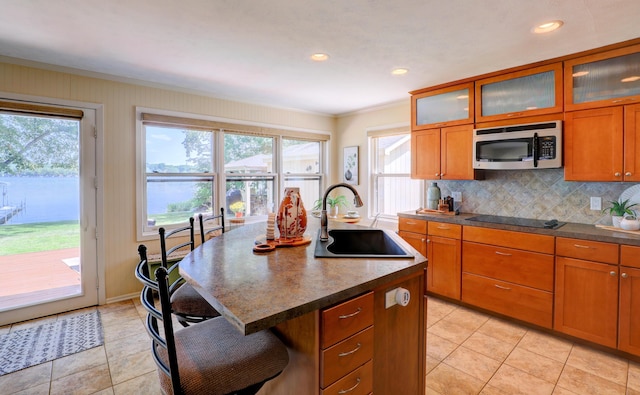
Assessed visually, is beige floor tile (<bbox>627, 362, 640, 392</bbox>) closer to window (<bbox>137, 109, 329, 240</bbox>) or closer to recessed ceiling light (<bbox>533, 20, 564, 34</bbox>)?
recessed ceiling light (<bbox>533, 20, 564, 34</bbox>)

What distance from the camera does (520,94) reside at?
118 inches

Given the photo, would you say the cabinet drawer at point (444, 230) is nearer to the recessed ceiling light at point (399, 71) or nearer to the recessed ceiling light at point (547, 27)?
the recessed ceiling light at point (399, 71)

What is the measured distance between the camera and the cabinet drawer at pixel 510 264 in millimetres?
2689

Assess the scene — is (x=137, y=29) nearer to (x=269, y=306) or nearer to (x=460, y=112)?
(x=269, y=306)

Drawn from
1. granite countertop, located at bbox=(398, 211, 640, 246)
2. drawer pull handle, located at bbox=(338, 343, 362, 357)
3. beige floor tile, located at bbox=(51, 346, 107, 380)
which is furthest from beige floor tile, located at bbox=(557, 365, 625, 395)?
beige floor tile, located at bbox=(51, 346, 107, 380)

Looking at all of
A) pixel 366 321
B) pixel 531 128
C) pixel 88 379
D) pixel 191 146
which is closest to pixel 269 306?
pixel 366 321

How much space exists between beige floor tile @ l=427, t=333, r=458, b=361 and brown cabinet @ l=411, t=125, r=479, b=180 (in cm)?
170

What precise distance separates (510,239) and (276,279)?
2.51 m

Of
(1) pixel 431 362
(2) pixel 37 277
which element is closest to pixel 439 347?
(1) pixel 431 362

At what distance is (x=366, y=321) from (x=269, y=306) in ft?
1.53

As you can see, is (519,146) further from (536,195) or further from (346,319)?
(346,319)

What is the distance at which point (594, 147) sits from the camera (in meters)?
2.61

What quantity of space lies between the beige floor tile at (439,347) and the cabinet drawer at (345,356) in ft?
4.73

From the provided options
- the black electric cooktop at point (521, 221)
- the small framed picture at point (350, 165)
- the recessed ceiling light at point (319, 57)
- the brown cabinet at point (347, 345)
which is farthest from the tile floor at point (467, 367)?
the small framed picture at point (350, 165)
